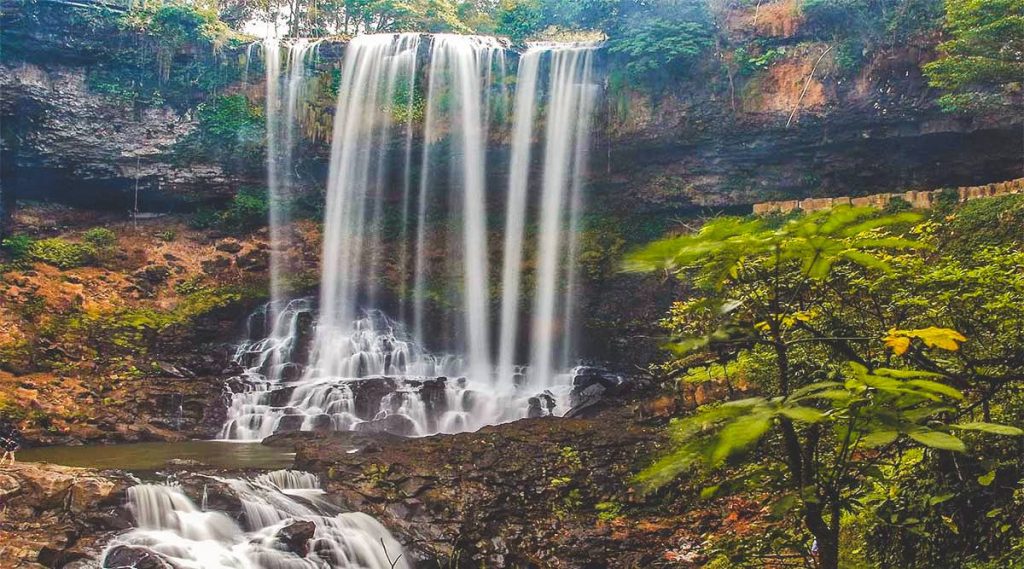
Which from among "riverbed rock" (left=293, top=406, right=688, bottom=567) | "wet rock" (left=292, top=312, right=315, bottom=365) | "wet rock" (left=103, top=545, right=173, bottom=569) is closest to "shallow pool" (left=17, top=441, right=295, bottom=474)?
"riverbed rock" (left=293, top=406, right=688, bottom=567)

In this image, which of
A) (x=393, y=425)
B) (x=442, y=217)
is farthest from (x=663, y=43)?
(x=393, y=425)

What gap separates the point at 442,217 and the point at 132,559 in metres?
14.0

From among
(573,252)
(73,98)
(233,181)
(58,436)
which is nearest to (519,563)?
(58,436)

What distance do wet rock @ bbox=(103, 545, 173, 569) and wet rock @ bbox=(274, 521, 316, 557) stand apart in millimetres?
1106

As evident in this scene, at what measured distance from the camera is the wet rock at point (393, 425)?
1332 cm

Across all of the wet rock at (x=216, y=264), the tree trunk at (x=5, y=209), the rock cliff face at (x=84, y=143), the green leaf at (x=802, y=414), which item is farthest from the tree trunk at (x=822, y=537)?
the tree trunk at (x=5, y=209)

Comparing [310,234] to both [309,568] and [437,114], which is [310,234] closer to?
[437,114]

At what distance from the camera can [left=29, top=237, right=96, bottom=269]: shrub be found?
54.8 ft

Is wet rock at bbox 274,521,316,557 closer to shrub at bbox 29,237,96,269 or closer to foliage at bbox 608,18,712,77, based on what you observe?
shrub at bbox 29,237,96,269

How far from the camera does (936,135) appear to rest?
15438 mm

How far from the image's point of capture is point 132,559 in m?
6.39

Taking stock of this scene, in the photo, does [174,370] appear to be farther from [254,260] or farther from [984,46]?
[984,46]

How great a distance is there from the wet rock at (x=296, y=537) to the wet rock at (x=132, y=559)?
3.63ft

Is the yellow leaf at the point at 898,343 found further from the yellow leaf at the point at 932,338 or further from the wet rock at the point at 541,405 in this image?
the wet rock at the point at 541,405
